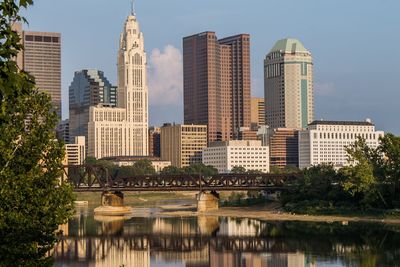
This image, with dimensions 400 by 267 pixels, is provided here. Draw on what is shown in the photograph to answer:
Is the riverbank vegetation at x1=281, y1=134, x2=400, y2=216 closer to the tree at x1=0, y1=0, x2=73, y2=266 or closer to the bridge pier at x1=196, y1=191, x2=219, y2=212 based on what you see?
the bridge pier at x1=196, y1=191, x2=219, y2=212

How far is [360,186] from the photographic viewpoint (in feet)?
424

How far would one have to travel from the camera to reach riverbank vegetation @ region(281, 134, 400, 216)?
129 metres

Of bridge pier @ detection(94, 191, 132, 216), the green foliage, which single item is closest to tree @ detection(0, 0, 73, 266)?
the green foliage

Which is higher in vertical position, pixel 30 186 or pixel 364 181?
pixel 30 186

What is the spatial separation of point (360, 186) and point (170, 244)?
1577 inches

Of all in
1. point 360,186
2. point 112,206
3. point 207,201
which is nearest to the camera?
point 360,186

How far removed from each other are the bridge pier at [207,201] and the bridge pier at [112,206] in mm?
14656

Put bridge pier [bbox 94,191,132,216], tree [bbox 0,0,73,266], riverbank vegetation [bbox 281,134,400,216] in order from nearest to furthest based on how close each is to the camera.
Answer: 1. tree [bbox 0,0,73,266]
2. riverbank vegetation [bbox 281,134,400,216]
3. bridge pier [bbox 94,191,132,216]

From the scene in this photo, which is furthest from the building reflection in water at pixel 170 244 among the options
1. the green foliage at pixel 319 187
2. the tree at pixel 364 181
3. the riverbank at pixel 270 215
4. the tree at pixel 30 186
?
the tree at pixel 30 186

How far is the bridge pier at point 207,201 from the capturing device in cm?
16850

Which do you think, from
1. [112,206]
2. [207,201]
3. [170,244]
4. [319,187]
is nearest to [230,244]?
[170,244]

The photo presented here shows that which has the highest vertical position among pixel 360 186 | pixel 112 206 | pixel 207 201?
pixel 360 186

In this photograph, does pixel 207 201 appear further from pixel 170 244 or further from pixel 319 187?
pixel 170 244

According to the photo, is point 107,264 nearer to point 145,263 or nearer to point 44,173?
point 145,263
